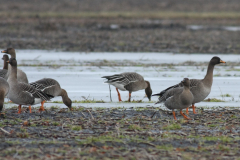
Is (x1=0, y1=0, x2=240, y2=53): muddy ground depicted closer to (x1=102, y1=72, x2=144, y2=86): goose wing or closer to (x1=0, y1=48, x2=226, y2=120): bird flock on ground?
(x1=102, y1=72, x2=144, y2=86): goose wing

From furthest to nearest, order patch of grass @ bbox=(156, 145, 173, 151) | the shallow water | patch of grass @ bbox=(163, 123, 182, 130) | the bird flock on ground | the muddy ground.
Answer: the muddy ground < the shallow water < the bird flock on ground < patch of grass @ bbox=(163, 123, 182, 130) < patch of grass @ bbox=(156, 145, 173, 151)

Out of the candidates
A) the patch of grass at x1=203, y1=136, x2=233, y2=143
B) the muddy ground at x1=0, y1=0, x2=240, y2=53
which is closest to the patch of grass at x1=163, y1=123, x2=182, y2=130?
the patch of grass at x1=203, y1=136, x2=233, y2=143

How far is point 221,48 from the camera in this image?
29062mm

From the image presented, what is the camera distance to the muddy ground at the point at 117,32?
2989 centimetres

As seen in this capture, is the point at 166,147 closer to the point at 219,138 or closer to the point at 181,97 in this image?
the point at 219,138

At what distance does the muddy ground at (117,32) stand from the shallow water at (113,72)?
319 centimetres

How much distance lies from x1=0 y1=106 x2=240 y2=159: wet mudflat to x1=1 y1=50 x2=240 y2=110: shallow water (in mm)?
1788

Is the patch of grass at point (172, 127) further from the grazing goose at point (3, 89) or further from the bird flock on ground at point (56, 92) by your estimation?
the grazing goose at point (3, 89)

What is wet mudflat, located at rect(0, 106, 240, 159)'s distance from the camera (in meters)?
6.78

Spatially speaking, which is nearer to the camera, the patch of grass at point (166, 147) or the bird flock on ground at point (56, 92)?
the patch of grass at point (166, 147)

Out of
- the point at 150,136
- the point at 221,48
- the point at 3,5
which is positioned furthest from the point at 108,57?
the point at 3,5

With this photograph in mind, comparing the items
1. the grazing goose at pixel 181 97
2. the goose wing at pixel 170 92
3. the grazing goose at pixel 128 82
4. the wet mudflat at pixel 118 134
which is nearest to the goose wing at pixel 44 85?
the wet mudflat at pixel 118 134

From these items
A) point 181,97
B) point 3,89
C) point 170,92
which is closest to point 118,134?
point 181,97

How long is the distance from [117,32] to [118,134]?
3172cm
